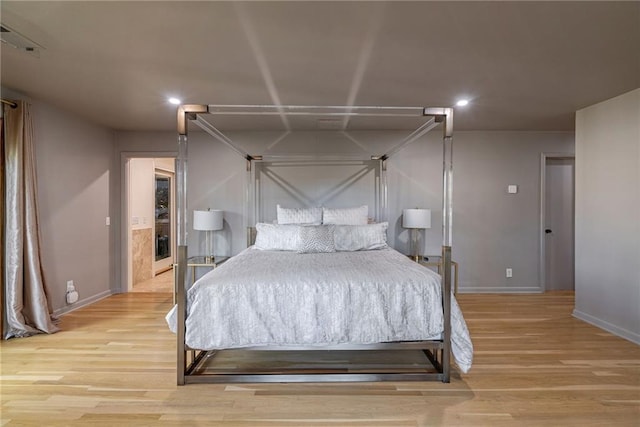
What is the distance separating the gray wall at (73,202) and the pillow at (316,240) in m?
2.52

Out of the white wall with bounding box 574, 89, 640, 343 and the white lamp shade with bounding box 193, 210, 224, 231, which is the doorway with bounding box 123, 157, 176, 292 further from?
the white wall with bounding box 574, 89, 640, 343

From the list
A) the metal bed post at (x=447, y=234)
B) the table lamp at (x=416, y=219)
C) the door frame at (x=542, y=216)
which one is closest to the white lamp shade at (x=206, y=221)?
the table lamp at (x=416, y=219)

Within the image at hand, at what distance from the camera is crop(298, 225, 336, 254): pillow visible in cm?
342

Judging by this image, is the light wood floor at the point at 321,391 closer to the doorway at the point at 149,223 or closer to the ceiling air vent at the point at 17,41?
the doorway at the point at 149,223

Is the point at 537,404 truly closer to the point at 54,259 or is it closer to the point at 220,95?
the point at 220,95

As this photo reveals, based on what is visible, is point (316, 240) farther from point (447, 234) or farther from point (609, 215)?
point (609, 215)

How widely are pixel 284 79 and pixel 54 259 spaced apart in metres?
3.14

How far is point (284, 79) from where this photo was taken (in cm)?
275

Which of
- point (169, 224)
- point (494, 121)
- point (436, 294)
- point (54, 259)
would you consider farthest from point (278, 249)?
point (169, 224)

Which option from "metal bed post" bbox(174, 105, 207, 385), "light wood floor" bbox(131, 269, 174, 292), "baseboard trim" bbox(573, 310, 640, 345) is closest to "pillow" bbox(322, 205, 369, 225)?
"metal bed post" bbox(174, 105, 207, 385)

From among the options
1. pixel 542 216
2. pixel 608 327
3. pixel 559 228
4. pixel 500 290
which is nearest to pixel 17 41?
pixel 608 327

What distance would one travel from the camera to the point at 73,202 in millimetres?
3871

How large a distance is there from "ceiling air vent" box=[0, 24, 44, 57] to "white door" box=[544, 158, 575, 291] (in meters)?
5.80

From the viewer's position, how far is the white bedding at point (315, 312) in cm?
217
